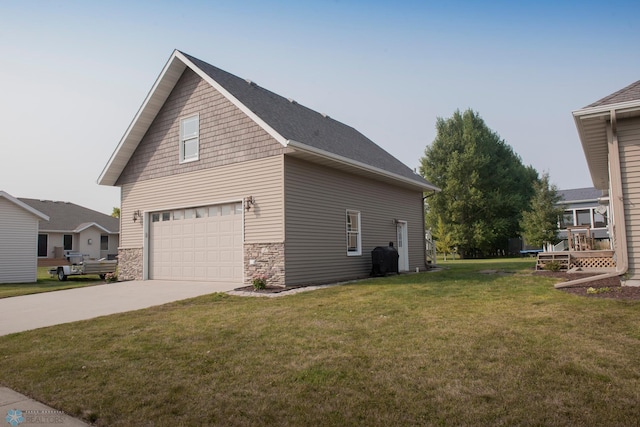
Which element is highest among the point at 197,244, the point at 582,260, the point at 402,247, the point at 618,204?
the point at 618,204

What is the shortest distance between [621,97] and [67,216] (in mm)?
36098

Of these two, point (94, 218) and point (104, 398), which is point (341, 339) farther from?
point (94, 218)

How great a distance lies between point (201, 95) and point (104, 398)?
11245 mm

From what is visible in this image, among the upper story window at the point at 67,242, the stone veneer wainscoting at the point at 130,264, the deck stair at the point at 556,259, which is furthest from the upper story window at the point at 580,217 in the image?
the upper story window at the point at 67,242

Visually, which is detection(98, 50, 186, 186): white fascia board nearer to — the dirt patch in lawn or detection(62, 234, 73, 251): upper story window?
the dirt patch in lawn

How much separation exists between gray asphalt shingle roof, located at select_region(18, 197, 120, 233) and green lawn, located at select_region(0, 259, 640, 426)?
28.6 metres

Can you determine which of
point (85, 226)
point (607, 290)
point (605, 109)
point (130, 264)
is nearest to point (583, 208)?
point (605, 109)

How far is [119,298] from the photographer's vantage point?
34.6 ft

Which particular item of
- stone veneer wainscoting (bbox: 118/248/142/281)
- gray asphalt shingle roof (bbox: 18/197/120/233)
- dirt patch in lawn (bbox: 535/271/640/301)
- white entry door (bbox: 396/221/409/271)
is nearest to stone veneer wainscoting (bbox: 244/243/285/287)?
stone veneer wainscoting (bbox: 118/248/142/281)

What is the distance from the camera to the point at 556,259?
13555mm

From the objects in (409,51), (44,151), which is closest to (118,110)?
(44,151)

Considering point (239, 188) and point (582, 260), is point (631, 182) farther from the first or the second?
point (239, 188)

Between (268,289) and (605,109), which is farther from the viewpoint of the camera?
(268,289)

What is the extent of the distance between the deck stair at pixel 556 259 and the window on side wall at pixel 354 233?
5915 mm
